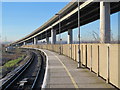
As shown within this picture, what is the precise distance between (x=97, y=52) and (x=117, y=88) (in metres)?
3.66

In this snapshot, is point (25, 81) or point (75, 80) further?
point (25, 81)

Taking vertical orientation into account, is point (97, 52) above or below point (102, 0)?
below

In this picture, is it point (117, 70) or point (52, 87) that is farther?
point (52, 87)

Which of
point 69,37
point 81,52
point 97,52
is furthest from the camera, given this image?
point 69,37

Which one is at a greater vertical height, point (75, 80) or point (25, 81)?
point (75, 80)

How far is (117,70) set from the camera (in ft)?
29.1

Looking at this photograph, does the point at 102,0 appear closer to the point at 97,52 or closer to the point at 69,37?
the point at 97,52

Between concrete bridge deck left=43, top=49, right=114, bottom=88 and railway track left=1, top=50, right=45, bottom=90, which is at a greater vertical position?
concrete bridge deck left=43, top=49, right=114, bottom=88

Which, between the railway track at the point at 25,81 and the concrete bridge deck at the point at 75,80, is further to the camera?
the railway track at the point at 25,81

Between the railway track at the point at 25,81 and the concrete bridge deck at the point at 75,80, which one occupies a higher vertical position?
the concrete bridge deck at the point at 75,80

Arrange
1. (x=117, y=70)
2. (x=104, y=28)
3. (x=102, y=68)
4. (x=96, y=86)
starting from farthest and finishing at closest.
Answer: (x=104, y=28)
(x=102, y=68)
(x=96, y=86)
(x=117, y=70)

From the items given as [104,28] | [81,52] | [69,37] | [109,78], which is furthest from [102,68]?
[69,37]

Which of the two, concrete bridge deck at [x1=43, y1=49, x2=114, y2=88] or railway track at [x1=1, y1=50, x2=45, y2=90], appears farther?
railway track at [x1=1, y1=50, x2=45, y2=90]

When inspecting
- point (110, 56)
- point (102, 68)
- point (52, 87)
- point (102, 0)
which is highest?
point (102, 0)
